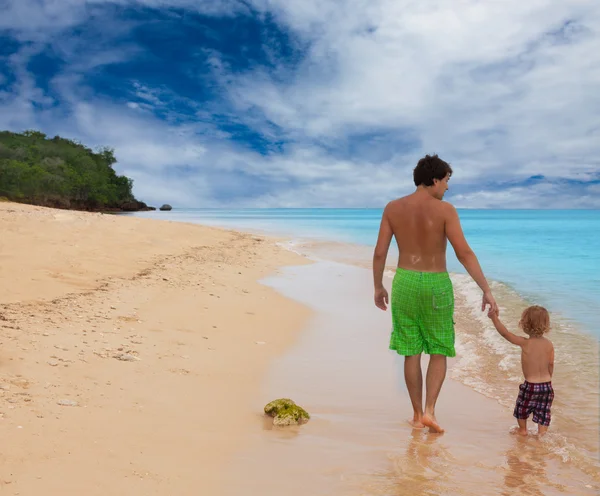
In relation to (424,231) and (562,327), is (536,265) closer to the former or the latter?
(562,327)

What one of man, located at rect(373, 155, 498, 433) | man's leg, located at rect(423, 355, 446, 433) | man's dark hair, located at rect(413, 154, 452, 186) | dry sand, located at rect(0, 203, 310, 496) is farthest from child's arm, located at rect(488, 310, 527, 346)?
dry sand, located at rect(0, 203, 310, 496)

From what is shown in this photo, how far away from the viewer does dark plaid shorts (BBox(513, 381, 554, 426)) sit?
4.25 meters

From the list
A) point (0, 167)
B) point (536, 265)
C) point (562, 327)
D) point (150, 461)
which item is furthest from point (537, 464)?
point (0, 167)

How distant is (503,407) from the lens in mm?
4969

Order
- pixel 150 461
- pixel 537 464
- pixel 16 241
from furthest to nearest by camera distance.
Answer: pixel 16 241
pixel 537 464
pixel 150 461

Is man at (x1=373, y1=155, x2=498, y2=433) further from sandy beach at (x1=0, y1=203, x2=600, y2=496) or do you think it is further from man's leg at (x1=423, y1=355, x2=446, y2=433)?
sandy beach at (x1=0, y1=203, x2=600, y2=496)

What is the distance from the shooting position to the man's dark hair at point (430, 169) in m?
4.20

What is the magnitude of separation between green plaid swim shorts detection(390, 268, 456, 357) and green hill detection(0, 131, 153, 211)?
64401mm

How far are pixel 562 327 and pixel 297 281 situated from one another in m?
6.36

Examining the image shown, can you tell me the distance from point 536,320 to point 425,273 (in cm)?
105

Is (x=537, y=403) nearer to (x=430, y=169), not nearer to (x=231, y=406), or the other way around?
(x=430, y=169)

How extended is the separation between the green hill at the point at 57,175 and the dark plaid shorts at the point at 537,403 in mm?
65069

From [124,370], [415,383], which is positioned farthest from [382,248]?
[124,370]

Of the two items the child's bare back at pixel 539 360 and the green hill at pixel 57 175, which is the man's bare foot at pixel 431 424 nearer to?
the child's bare back at pixel 539 360
